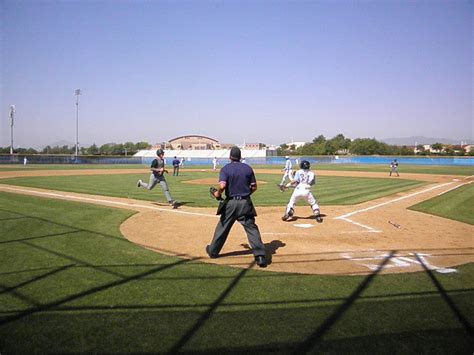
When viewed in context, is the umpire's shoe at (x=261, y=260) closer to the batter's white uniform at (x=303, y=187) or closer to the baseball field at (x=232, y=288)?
the baseball field at (x=232, y=288)

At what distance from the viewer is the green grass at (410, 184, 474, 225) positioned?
12332mm

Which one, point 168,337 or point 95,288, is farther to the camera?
point 95,288

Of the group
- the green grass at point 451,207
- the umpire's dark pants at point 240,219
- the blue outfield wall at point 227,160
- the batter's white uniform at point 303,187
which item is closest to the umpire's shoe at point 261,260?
the umpire's dark pants at point 240,219

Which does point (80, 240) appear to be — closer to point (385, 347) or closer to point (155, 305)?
point (155, 305)

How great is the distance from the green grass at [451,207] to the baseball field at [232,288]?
7.45ft

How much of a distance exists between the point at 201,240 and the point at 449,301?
5029mm

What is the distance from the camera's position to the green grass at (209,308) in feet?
12.1

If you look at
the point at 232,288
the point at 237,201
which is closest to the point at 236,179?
the point at 237,201

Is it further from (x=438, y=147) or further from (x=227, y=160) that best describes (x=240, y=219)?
(x=438, y=147)

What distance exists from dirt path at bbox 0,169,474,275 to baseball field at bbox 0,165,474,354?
4 cm

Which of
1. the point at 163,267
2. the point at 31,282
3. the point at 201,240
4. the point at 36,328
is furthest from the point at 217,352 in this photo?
the point at 201,240

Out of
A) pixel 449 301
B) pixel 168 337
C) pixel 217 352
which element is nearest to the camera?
pixel 217 352

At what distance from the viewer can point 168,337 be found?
12.5 ft

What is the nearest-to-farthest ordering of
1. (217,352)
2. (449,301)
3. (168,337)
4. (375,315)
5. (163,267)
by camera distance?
(217,352) < (168,337) < (375,315) < (449,301) < (163,267)
